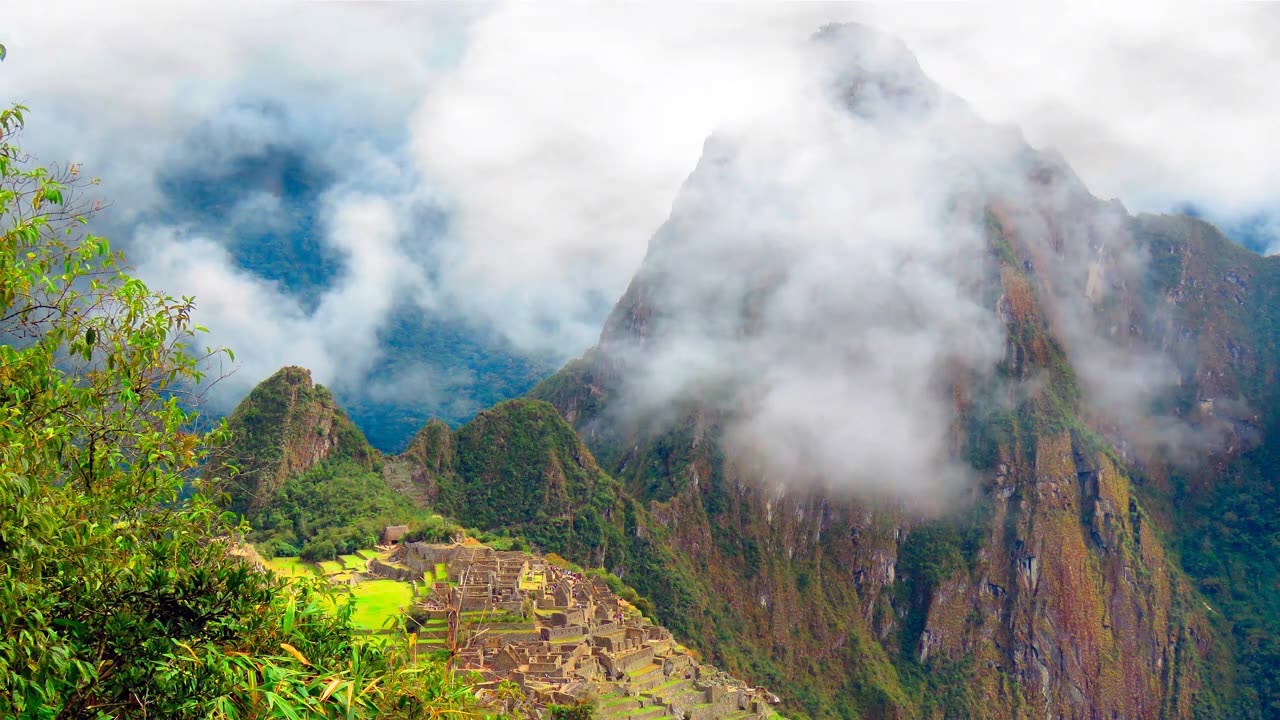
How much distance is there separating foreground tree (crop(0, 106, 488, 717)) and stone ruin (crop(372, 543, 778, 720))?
18204mm

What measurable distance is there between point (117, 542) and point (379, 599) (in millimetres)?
32002

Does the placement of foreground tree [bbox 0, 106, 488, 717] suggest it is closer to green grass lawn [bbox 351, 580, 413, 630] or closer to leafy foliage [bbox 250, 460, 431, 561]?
green grass lawn [bbox 351, 580, 413, 630]

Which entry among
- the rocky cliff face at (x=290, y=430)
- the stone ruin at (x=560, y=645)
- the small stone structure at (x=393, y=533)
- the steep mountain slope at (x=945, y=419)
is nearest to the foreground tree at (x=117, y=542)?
the stone ruin at (x=560, y=645)

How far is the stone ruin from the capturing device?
31.1m

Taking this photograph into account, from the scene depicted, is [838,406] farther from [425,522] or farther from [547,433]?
[425,522]

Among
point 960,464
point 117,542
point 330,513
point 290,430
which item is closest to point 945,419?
point 960,464

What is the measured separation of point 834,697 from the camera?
99.4 metres

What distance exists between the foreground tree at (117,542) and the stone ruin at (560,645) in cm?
1820

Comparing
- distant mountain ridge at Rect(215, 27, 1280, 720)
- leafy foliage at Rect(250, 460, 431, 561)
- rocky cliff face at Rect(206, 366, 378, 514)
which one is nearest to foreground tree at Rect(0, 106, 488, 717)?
leafy foliage at Rect(250, 460, 431, 561)

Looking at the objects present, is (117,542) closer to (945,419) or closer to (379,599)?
(379,599)

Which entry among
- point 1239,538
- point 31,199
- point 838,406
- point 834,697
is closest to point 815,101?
point 838,406

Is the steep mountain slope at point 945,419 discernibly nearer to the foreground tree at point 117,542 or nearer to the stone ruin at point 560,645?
the stone ruin at point 560,645

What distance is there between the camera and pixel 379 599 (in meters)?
38.4

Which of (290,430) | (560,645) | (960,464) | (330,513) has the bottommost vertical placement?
(560,645)
